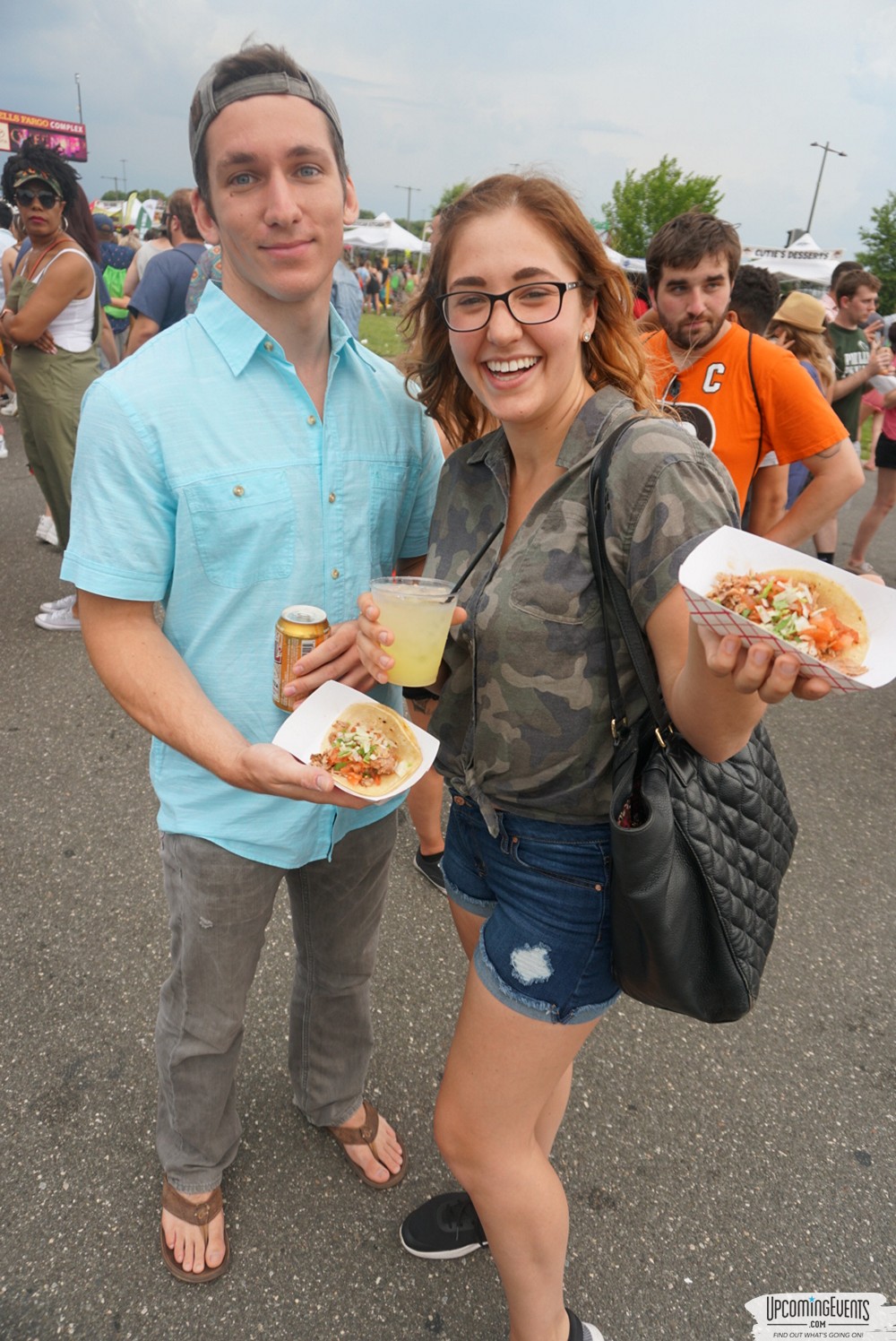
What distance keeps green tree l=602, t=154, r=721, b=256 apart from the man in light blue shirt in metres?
42.7

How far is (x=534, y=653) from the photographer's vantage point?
150cm

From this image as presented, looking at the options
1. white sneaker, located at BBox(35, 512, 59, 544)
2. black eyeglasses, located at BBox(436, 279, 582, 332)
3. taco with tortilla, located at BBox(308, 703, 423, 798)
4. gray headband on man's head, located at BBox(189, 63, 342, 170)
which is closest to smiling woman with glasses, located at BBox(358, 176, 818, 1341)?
black eyeglasses, located at BBox(436, 279, 582, 332)

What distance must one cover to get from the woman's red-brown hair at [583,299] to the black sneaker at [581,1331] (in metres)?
1.92

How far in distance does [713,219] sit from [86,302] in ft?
11.2

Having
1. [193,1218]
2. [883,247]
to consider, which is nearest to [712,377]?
[193,1218]

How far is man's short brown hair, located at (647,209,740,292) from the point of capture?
3.10 m

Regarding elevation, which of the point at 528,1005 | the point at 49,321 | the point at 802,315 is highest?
the point at 802,315

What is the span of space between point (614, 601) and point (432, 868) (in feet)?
7.10

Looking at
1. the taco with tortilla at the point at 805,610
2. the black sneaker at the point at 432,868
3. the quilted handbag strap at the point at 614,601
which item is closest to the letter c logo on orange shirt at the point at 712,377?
the quilted handbag strap at the point at 614,601

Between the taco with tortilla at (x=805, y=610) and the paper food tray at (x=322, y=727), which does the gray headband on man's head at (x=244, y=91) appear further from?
the taco with tortilla at (x=805, y=610)

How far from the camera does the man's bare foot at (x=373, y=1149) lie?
2.22m

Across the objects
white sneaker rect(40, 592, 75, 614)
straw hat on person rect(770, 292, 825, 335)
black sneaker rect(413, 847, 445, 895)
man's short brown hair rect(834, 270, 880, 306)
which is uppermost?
man's short brown hair rect(834, 270, 880, 306)

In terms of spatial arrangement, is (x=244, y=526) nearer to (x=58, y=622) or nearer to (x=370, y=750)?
(x=370, y=750)

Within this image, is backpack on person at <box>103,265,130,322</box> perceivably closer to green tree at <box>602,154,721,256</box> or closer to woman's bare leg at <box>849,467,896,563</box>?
woman's bare leg at <box>849,467,896,563</box>
